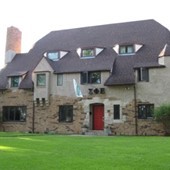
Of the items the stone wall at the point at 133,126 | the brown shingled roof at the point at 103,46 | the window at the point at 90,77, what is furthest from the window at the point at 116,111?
the window at the point at 90,77

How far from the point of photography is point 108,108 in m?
30.3

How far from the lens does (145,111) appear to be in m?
29.1

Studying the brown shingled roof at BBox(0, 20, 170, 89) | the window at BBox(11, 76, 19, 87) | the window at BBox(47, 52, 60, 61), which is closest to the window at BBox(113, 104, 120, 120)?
the brown shingled roof at BBox(0, 20, 170, 89)

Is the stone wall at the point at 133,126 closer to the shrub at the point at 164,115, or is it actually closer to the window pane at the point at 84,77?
the shrub at the point at 164,115

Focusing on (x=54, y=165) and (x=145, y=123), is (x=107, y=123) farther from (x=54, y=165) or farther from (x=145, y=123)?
(x=54, y=165)

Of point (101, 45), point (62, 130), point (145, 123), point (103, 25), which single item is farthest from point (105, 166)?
point (103, 25)

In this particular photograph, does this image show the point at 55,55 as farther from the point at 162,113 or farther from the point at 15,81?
the point at 162,113

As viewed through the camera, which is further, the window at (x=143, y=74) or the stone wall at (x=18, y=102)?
the stone wall at (x=18, y=102)

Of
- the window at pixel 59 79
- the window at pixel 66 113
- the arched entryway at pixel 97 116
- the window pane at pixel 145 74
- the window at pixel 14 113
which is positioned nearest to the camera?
the window pane at pixel 145 74

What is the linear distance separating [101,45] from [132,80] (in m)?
6.18

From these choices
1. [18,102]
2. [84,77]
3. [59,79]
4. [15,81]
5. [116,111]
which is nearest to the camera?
[116,111]

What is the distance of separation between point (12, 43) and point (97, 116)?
13.8 meters

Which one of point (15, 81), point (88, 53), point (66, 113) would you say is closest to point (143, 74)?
point (88, 53)

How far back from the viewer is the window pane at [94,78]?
30.8m
